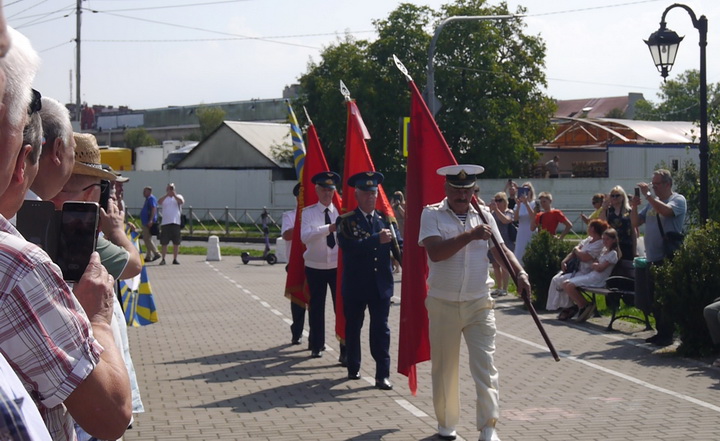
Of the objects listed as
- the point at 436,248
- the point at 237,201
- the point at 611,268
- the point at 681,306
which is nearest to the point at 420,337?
the point at 436,248

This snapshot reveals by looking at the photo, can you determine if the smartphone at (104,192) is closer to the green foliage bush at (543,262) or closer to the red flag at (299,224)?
the red flag at (299,224)

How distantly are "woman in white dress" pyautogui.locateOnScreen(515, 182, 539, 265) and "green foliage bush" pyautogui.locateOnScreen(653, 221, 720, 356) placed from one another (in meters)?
6.65

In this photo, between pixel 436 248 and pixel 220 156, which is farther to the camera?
pixel 220 156

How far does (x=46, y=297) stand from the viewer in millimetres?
2012

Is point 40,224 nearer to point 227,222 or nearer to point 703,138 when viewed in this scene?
point 703,138

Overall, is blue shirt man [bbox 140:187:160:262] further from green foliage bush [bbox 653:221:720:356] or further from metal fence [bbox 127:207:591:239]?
green foliage bush [bbox 653:221:720:356]

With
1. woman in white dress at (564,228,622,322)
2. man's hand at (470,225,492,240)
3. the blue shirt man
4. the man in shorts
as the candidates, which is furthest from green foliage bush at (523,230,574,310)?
the blue shirt man

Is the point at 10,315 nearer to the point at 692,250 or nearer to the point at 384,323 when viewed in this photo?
the point at 384,323

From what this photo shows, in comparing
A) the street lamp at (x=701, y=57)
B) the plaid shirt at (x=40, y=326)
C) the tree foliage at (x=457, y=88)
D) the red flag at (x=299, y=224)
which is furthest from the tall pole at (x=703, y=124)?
the tree foliage at (x=457, y=88)

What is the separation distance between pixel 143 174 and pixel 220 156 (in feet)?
20.9

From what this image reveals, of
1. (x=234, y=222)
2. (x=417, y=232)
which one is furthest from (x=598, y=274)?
(x=234, y=222)

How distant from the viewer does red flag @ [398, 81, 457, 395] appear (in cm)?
848

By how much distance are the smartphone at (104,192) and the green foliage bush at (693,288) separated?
786 centimetres

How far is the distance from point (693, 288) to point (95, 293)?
9.34m
